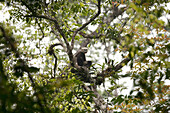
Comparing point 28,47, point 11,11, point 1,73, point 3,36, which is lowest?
point 1,73

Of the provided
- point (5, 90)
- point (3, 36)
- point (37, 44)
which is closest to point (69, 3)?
point (37, 44)

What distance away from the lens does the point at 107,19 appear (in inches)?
283

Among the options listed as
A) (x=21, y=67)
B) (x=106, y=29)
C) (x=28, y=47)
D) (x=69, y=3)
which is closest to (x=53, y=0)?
(x=69, y=3)

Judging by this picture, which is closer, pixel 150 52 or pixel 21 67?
pixel 21 67

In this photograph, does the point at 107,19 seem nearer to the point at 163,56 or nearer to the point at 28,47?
the point at 28,47

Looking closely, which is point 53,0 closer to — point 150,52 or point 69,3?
point 69,3

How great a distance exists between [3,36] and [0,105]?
35 cm

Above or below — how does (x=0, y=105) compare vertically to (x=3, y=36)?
below

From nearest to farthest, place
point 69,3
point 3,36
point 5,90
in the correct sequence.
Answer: point 5,90
point 3,36
point 69,3

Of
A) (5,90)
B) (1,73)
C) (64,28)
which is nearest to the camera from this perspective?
(5,90)

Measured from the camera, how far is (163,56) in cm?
151

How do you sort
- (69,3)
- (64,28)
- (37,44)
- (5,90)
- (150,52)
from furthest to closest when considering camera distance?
(37,44) < (64,28) < (69,3) < (150,52) < (5,90)

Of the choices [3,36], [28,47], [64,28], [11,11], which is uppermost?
[11,11]

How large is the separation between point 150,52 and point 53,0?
3595 millimetres
